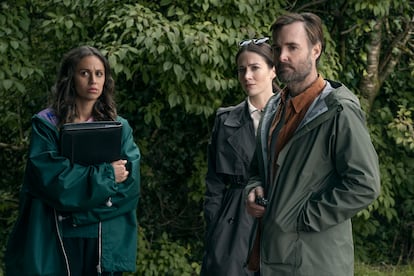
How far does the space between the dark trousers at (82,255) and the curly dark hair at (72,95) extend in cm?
65

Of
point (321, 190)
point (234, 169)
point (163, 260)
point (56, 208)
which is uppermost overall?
point (321, 190)

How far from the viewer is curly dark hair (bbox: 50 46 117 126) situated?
16.0 feet

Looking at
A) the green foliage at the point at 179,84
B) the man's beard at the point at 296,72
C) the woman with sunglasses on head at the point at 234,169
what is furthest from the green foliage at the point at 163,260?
the man's beard at the point at 296,72

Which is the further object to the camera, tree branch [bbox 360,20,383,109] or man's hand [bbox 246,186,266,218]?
tree branch [bbox 360,20,383,109]

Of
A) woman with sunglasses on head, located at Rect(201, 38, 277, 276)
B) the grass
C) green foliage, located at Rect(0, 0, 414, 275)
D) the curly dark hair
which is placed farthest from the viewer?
the grass

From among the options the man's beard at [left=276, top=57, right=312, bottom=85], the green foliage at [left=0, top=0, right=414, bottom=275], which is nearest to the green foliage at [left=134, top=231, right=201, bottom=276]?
the green foliage at [left=0, top=0, right=414, bottom=275]

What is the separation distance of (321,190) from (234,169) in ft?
5.33

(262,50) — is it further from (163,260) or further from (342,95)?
(163,260)

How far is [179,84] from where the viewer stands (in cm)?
689

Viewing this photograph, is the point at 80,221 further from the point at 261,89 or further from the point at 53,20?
the point at 53,20

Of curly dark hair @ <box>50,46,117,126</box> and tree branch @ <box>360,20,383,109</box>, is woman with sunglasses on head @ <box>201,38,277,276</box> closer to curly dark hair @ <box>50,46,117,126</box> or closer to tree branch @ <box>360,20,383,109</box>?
curly dark hair @ <box>50,46,117,126</box>

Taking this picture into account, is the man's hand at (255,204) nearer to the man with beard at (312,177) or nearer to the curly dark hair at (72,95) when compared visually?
the man with beard at (312,177)

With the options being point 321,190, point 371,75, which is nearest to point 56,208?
point 321,190

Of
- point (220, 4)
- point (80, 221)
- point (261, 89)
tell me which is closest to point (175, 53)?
point (220, 4)
